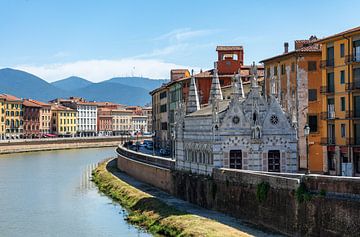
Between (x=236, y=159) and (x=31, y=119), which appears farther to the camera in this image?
(x=31, y=119)

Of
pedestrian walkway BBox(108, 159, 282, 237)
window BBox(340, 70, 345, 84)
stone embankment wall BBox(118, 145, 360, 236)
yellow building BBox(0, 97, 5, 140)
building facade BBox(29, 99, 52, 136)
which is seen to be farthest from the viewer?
building facade BBox(29, 99, 52, 136)

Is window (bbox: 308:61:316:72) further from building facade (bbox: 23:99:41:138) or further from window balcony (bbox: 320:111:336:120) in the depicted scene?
building facade (bbox: 23:99:41:138)

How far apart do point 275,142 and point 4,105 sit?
129 m

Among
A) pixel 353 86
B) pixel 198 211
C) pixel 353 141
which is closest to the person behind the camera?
pixel 198 211

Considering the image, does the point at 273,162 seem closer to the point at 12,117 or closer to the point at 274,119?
the point at 274,119

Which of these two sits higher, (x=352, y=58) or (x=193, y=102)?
(x=352, y=58)

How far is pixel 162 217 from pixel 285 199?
39.7ft

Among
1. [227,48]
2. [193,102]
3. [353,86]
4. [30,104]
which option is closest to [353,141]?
[353,86]

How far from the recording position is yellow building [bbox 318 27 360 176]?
48812 millimetres

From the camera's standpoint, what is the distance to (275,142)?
152ft

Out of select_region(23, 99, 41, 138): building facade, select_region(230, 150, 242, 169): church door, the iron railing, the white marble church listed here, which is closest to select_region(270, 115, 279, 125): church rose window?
the white marble church

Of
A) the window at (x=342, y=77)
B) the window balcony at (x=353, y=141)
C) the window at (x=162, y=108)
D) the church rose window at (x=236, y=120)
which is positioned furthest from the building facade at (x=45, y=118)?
the church rose window at (x=236, y=120)

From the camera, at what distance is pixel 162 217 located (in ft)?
145

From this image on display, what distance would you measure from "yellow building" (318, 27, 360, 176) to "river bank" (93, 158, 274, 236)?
42.6 ft
